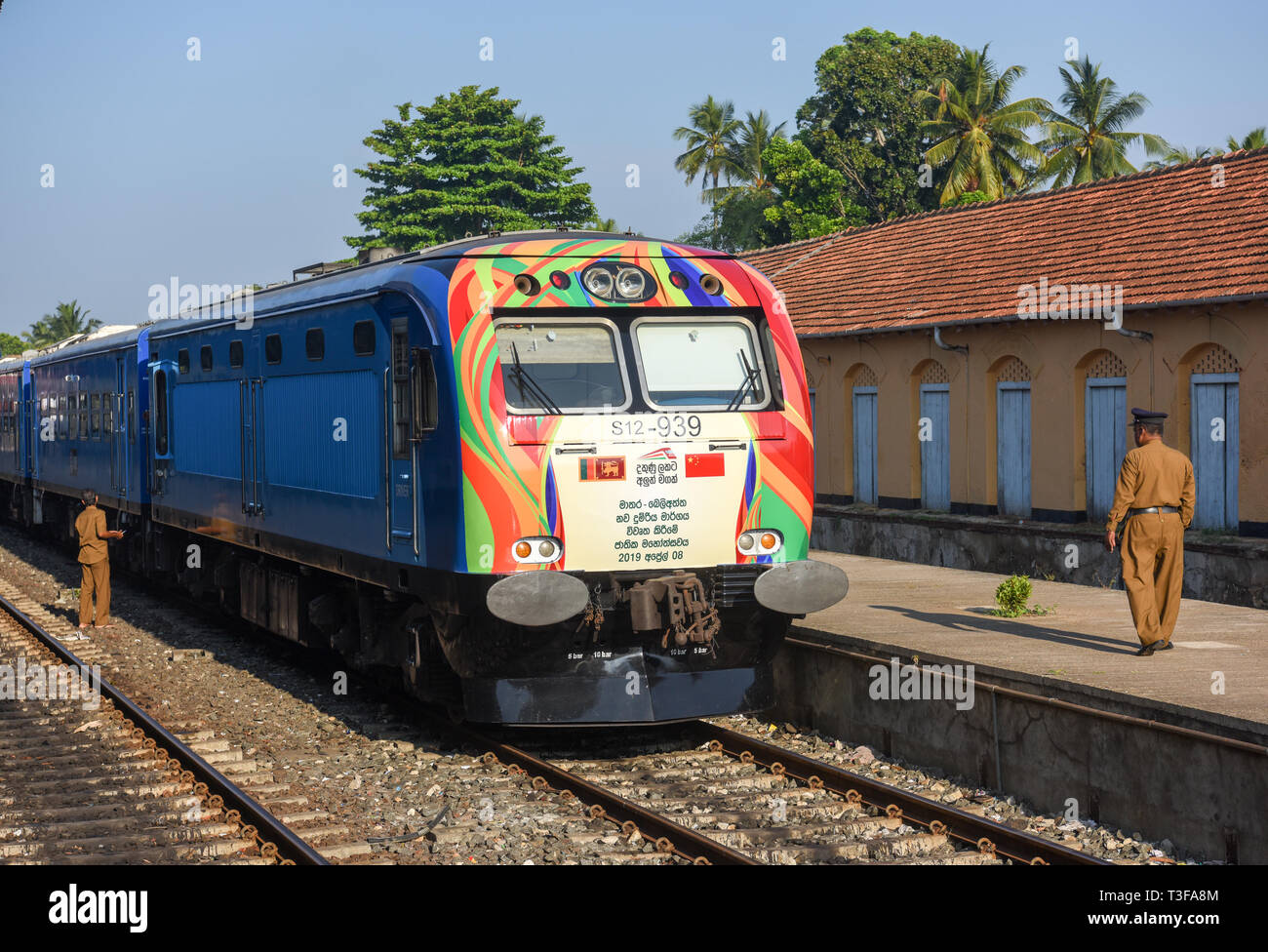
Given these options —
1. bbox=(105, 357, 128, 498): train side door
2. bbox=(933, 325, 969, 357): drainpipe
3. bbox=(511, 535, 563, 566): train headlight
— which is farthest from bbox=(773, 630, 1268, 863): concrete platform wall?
bbox=(105, 357, 128, 498): train side door

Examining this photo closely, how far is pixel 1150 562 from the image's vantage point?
35.9ft

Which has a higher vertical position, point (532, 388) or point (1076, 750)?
point (532, 388)

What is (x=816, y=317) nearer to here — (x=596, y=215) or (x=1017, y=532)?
(x=1017, y=532)

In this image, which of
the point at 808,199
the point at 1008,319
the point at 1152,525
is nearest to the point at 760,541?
the point at 1152,525

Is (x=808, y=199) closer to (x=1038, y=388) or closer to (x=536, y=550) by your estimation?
(x=1038, y=388)

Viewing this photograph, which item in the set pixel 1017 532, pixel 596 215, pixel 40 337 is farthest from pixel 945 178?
pixel 40 337

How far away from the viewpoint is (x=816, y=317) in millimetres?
23266

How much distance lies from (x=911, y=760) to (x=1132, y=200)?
37.6ft

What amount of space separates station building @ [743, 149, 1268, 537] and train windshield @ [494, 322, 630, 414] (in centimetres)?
789

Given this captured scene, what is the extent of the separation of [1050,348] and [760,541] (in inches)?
371

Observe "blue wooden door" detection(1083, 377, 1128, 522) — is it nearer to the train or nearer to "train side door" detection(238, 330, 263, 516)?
the train

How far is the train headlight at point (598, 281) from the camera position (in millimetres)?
10164

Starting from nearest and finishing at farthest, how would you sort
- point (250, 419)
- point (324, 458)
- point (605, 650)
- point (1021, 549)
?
point (605, 650) → point (324, 458) → point (250, 419) → point (1021, 549)

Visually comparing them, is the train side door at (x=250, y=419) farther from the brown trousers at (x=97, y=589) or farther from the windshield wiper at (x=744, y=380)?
the windshield wiper at (x=744, y=380)
